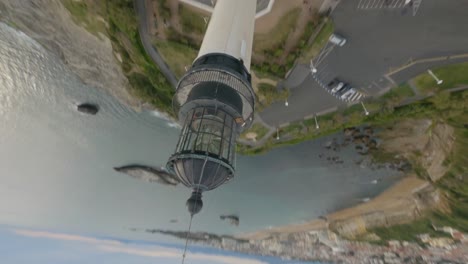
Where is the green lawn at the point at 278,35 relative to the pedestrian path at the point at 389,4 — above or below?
below

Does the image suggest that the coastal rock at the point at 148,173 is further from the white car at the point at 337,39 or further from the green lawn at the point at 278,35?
the white car at the point at 337,39

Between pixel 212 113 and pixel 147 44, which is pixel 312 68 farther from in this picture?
pixel 212 113

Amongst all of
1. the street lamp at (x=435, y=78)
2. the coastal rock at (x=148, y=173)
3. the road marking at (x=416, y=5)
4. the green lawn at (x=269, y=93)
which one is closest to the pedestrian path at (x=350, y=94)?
the green lawn at (x=269, y=93)

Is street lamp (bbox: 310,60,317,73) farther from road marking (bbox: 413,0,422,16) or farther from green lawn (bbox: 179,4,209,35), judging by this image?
green lawn (bbox: 179,4,209,35)

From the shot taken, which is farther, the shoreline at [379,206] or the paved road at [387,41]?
the shoreline at [379,206]

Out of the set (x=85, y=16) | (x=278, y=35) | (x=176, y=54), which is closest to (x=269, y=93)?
(x=278, y=35)

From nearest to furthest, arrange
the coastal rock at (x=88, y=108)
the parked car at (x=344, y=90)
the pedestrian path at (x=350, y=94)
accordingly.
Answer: the parked car at (x=344, y=90), the pedestrian path at (x=350, y=94), the coastal rock at (x=88, y=108)
